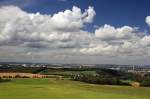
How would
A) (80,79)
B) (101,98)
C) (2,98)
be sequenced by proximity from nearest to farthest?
1. (2,98)
2. (101,98)
3. (80,79)

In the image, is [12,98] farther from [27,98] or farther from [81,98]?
[81,98]

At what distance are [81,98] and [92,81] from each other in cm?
7925

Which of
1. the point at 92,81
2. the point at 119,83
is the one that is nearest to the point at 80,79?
the point at 92,81

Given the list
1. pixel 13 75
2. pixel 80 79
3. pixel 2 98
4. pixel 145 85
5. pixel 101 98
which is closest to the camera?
pixel 2 98

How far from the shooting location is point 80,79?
159000 mm

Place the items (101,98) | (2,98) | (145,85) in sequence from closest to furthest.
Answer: (2,98) → (101,98) → (145,85)

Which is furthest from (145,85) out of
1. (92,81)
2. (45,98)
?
(45,98)

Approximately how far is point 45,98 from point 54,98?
2.07 metres

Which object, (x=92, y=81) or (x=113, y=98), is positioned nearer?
(x=113, y=98)

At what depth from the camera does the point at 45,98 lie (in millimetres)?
69938

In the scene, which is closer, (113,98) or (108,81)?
(113,98)

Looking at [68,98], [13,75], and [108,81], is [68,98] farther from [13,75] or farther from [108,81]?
[13,75]

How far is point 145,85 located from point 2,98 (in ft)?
302

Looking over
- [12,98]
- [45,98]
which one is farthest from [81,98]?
[12,98]
